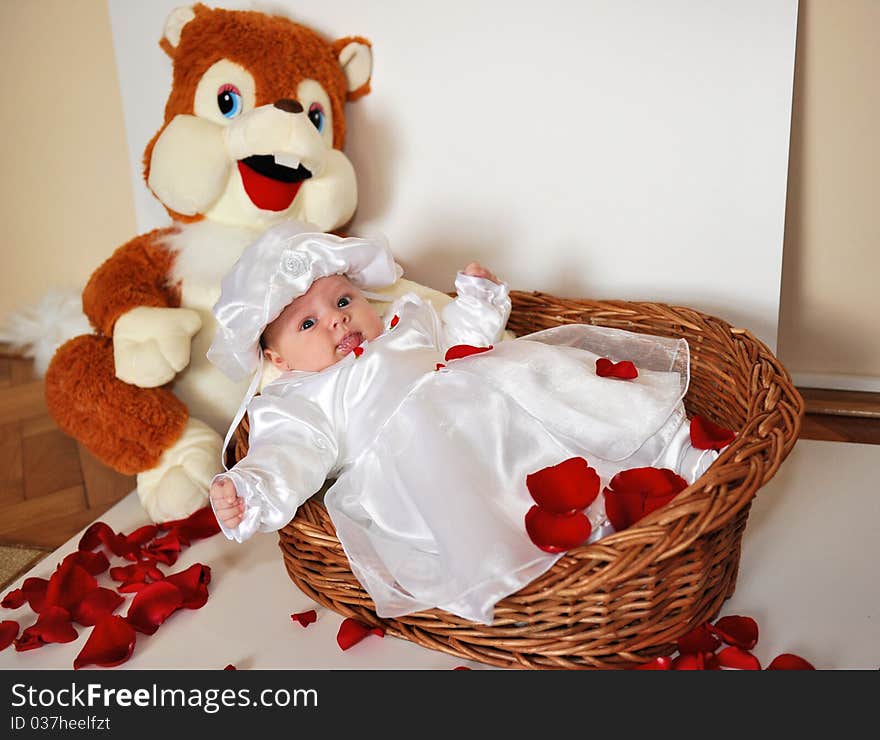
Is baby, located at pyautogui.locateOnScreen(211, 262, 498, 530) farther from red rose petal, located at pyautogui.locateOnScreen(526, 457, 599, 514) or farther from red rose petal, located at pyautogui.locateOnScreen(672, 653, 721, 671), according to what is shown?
red rose petal, located at pyautogui.locateOnScreen(672, 653, 721, 671)

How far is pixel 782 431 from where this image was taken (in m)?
1.10

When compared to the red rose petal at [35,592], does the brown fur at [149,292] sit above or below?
above

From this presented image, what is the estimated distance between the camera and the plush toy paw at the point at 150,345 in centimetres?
149

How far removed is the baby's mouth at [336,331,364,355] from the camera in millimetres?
1373

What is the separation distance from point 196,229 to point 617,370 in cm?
81

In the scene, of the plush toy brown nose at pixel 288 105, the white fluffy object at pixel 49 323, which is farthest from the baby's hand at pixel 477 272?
the white fluffy object at pixel 49 323

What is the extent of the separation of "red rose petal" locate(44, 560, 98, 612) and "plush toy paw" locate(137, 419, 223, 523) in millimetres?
187

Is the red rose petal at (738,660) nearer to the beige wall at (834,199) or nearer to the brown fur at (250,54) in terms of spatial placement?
the beige wall at (834,199)

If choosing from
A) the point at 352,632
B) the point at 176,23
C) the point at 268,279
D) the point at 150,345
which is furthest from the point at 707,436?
the point at 176,23

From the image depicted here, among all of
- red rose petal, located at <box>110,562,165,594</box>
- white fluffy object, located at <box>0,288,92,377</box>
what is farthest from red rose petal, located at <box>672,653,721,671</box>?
white fluffy object, located at <box>0,288,92,377</box>

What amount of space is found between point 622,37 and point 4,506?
1.41 meters

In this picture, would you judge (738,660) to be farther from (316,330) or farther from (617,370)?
(316,330)

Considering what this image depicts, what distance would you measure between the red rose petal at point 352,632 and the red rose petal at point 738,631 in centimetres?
43

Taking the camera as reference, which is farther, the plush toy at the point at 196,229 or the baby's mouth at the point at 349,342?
the plush toy at the point at 196,229
